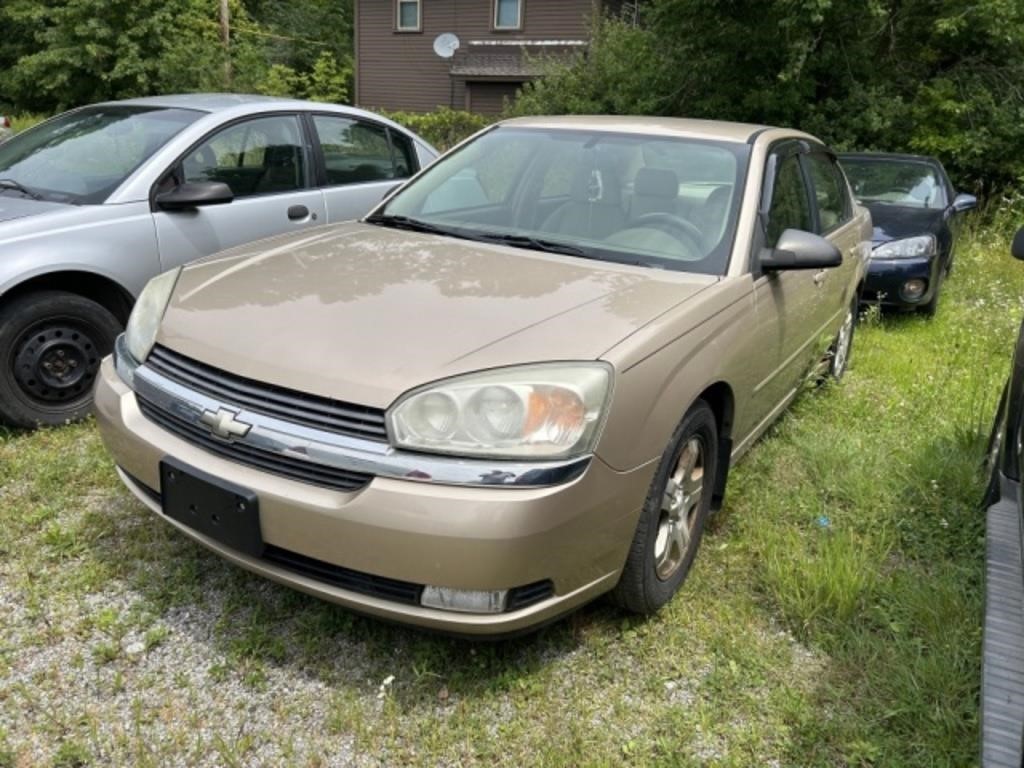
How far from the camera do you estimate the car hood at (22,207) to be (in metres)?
3.83

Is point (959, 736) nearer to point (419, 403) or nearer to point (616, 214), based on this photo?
point (419, 403)

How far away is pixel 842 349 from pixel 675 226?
8.11 ft

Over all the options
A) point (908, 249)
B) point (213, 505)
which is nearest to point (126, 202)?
point (213, 505)

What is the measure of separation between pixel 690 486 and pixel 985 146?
10.6m

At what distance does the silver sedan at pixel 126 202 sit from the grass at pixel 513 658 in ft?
2.01

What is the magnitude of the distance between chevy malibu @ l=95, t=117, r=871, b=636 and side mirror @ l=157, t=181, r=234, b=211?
3.71 feet

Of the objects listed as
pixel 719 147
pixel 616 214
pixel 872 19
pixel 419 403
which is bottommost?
pixel 419 403

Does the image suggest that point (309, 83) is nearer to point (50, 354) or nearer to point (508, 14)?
point (508, 14)

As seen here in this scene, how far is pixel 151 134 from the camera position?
4.48 meters

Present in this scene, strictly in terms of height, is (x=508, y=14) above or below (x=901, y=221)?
above

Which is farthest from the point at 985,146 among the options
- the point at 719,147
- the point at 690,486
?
the point at 690,486

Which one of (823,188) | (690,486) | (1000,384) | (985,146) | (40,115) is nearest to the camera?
(690,486)

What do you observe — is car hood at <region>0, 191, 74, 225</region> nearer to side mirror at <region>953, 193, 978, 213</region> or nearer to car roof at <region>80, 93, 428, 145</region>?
car roof at <region>80, 93, 428, 145</region>

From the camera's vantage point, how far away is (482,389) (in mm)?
2135
